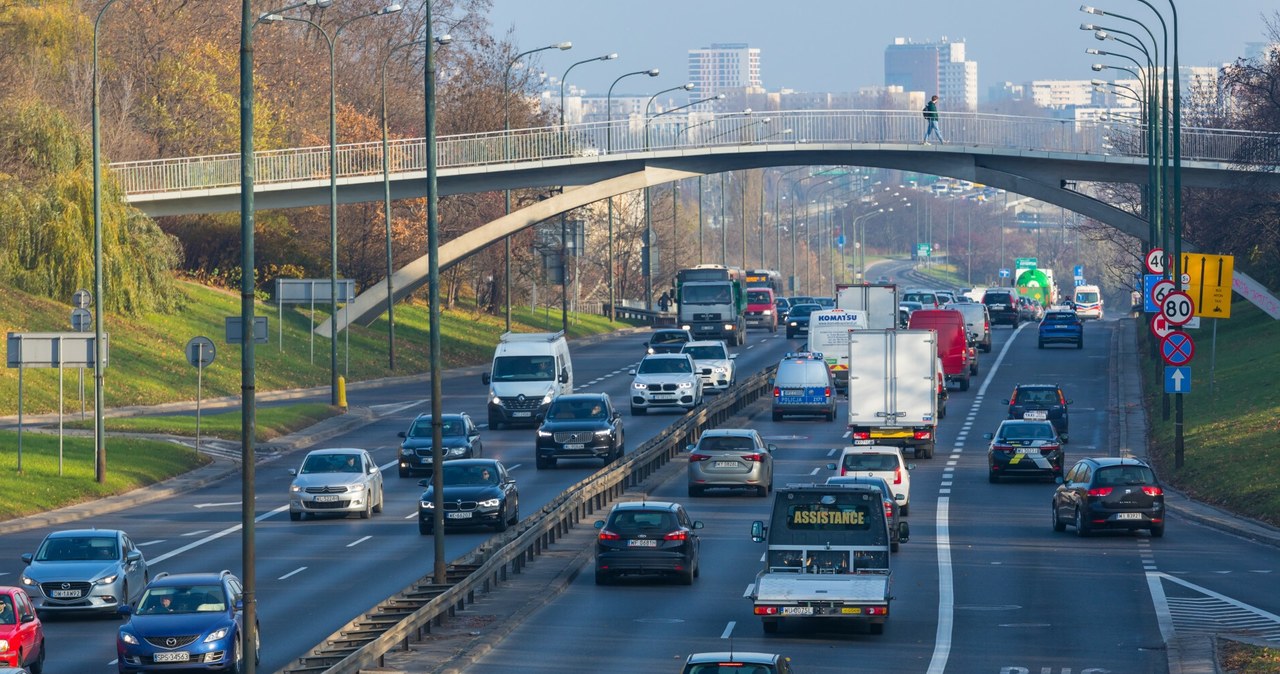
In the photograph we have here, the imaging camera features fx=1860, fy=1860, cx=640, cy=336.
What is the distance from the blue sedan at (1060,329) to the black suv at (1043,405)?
29.3 metres

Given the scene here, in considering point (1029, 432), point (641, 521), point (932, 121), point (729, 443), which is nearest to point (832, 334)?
point (1029, 432)

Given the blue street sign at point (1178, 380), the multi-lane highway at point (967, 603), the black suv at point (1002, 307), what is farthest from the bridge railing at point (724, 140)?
the multi-lane highway at point (967, 603)

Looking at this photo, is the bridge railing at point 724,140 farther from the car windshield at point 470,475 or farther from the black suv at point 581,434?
the car windshield at point 470,475

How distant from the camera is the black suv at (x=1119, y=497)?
32031 mm

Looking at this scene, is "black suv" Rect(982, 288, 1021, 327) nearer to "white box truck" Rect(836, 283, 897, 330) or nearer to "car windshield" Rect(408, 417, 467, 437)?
"white box truck" Rect(836, 283, 897, 330)

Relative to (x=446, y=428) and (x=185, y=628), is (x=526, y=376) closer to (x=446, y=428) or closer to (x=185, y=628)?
(x=446, y=428)

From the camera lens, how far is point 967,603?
25.8 metres

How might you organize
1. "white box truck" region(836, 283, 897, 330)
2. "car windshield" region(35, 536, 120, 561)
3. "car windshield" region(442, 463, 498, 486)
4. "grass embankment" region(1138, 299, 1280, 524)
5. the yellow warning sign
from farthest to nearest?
"white box truck" region(836, 283, 897, 330) → the yellow warning sign → "grass embankment" region(1138, 299, 1280, 524) → "car windshield" region(442, 463, 498, 486) → "car windshield" region(35, 536, 120, 561)

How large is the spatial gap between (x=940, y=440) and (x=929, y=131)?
29448 millimetres

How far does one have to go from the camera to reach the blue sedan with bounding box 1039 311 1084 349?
77938 mm

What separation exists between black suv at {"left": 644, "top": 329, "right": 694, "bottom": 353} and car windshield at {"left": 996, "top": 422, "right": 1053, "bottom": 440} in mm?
25528

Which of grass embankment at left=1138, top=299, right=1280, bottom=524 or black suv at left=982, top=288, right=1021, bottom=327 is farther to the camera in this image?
black suv at left=982, top=288, right=1021, bottom=327

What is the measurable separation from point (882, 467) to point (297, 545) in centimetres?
1104

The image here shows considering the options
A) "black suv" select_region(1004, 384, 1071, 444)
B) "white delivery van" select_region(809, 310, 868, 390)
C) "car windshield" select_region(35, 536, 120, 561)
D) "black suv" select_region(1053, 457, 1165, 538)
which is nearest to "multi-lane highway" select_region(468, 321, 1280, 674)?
"black suv" select_region(1053, 457, 1165, 538)
